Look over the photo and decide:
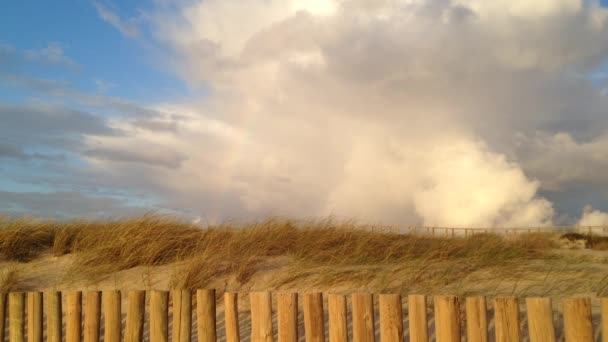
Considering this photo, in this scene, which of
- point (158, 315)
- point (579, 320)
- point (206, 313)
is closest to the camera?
point (579, 320)

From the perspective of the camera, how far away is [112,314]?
13.1ft

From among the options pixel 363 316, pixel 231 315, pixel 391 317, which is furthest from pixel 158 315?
pixel 391 317

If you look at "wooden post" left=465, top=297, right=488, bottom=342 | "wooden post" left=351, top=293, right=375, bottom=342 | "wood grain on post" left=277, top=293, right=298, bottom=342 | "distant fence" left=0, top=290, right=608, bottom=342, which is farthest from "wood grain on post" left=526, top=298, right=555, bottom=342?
"wood grain on post" left=277, top=293, right=298, bottom=342

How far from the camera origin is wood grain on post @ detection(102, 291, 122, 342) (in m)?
3.96

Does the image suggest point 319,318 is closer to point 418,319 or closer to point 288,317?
point 288,317

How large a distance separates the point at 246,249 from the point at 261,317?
3471mm

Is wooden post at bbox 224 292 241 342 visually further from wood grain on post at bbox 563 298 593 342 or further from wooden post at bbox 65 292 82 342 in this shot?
wood grain on post at bbox 563 298 593 342

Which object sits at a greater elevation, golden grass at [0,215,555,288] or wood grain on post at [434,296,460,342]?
golden grass at [0,215,555,288]

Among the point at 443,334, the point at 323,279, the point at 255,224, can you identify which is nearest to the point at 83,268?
the point at 255,224

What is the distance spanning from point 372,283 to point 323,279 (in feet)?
1.87

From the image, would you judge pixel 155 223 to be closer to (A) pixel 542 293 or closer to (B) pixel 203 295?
(B) pixel 203 295

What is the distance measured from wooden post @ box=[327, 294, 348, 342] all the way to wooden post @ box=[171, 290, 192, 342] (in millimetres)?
1169

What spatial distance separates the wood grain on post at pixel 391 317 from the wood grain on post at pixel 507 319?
0.59 meters

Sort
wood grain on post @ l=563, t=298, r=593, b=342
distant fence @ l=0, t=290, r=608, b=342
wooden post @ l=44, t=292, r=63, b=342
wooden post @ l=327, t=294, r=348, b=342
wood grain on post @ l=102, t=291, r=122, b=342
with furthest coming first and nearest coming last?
wooden post @ l=44, t=292, r=63, b=342, wood grain on post @ l=102, t=291, r=122, b=342, wooden post @ l=327, t=294, r=348, b=342, distant fence @ l=0, t=290, r=608, b=342, wood grain on post @ l=563, t=298, r=593, b=342
